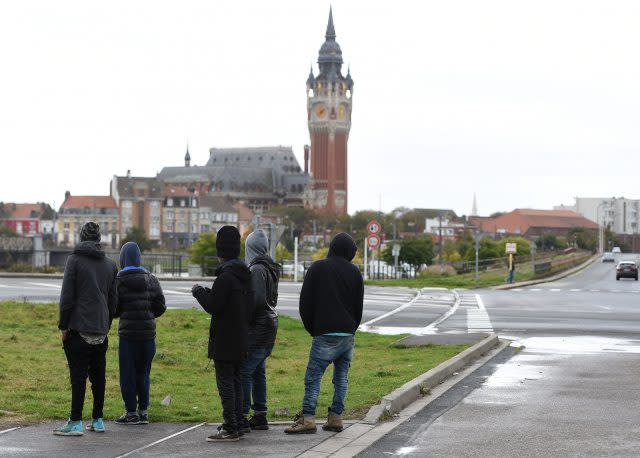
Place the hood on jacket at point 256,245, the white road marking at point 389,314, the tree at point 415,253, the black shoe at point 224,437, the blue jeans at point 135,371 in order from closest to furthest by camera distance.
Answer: the black shoe at point 224,437 → the hood on jacket at point 256,245 → the blue jeans at point 135,371 → the white road marking at point 389,314 → the tree at point 415,253

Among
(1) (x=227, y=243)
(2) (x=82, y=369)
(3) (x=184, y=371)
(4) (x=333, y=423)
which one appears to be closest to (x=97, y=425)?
(2) (x=82, y=369)

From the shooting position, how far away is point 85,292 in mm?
10492

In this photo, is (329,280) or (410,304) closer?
(329,280)

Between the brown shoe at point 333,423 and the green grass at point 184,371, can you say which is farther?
the green grass at point 184,371

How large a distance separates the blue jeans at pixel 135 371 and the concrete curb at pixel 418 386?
7.06 feet

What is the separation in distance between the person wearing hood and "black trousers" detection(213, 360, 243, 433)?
Result: 18cm

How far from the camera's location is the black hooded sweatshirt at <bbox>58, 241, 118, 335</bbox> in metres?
10.4

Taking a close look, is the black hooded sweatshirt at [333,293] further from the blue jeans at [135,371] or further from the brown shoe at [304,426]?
the blue jeans at [135,371]

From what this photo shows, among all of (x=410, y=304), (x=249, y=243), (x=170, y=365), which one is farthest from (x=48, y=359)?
(x=410, y=304)

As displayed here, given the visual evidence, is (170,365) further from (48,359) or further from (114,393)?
(114,393)

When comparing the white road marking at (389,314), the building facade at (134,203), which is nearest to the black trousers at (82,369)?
the white road marking at (389,314)

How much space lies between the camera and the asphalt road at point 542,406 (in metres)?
9.63

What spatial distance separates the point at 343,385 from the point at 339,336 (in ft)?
1.53

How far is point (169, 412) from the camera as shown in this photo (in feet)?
38.1
